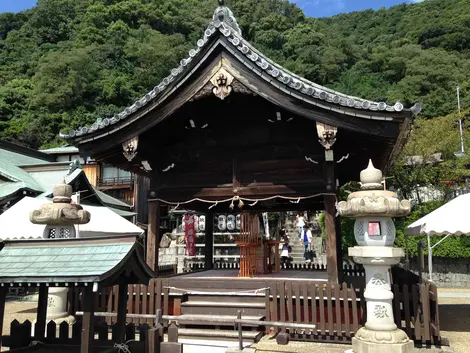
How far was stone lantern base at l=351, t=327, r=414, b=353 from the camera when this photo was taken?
22.0 feet

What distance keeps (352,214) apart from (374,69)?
62.9 metres

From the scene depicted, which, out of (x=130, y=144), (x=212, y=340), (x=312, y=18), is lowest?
(x=212, y=340)

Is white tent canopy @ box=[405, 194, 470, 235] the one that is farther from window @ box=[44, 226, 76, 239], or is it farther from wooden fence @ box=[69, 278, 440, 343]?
window @ box=[44, 226, 76, 239]

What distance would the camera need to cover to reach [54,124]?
50.9m

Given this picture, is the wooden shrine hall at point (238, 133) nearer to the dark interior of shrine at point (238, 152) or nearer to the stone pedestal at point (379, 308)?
the dark interior of shrine at point (238, 152)

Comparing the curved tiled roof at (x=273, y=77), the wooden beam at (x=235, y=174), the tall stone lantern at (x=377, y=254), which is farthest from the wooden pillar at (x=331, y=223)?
the wooden beam at (x=235, y=174)

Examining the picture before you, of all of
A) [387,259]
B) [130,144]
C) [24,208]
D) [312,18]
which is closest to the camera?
[387,259]

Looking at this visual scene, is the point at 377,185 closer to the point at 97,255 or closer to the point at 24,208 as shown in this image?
the point at 97,255

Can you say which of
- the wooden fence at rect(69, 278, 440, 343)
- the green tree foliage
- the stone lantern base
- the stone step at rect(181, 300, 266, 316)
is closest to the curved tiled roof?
the wooden fence at rect(69, 278, 440, 343)

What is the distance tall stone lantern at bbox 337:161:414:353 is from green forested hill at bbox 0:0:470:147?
4027cm

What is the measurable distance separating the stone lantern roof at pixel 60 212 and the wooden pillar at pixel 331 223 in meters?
5.14

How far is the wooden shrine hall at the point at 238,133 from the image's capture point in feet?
27.4

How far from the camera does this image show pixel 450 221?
380 inches

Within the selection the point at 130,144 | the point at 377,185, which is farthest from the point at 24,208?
the point at 377,185
